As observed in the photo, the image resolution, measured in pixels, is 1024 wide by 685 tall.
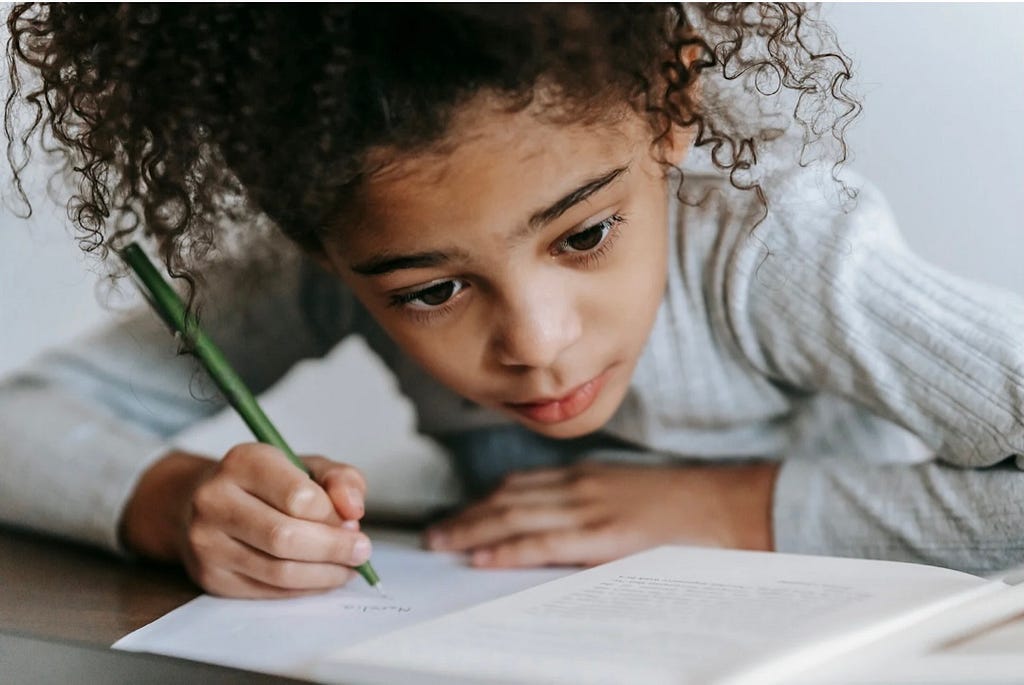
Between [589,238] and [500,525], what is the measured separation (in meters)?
0.18

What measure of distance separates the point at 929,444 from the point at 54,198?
1.65 feet

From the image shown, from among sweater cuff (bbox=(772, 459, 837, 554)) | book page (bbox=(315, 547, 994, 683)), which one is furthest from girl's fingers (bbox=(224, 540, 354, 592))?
sweater cuff (bbox=(772, 459, 837, 554))

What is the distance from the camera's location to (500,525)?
63cm

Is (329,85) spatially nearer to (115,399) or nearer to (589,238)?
(589,238)

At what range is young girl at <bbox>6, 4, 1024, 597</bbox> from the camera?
0.48m

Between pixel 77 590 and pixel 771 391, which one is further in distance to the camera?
pixel 771 391

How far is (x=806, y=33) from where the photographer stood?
0.55 m

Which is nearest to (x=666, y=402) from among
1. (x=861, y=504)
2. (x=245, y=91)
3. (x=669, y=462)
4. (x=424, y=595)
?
(x=669, y=462)

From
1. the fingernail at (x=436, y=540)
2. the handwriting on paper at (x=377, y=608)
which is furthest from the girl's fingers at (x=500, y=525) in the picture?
the handwriting on paper at (x=377, y=608)

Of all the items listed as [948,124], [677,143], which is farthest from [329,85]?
[948,124]

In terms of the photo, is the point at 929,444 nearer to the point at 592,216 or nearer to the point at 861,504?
the point at 861,504

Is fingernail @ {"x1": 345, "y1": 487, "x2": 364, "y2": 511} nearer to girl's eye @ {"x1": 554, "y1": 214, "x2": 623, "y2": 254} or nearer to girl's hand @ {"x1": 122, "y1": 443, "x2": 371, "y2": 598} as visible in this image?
girl's hand @ {"x1": 122, "y1": 443, "x2": 371, "y2": 598}

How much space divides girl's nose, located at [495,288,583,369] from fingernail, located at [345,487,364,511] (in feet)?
0.34

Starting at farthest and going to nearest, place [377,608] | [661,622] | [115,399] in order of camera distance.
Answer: [115,399]
[377,608]
[661,622]
